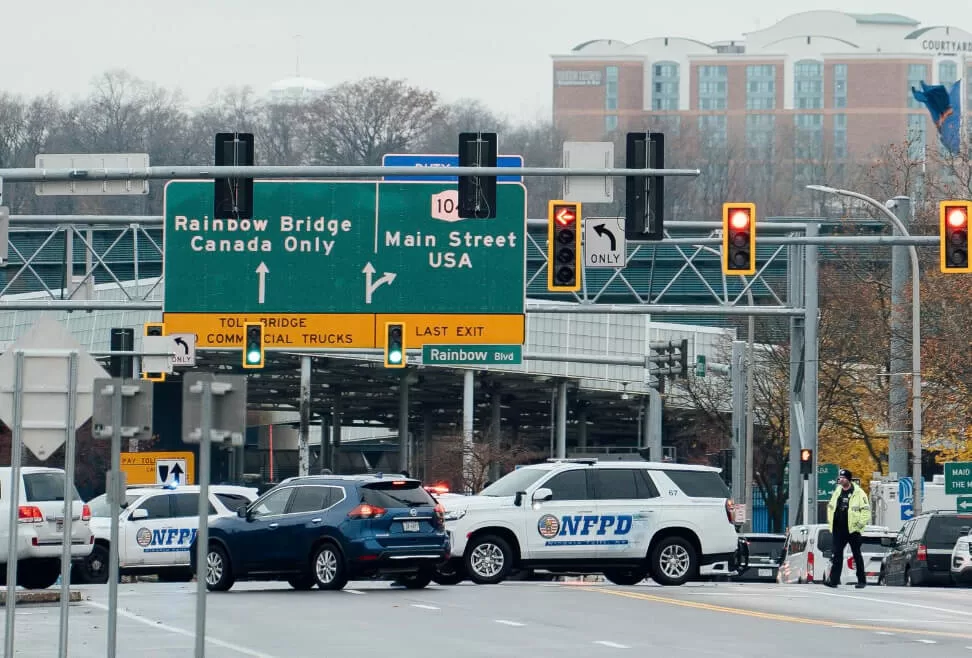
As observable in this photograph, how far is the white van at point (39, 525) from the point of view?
2595cm

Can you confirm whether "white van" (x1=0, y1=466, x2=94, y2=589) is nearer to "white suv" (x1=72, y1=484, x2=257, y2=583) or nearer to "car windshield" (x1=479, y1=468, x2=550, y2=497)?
"white suv" (x1=72, y1=484, x2=257, y2=583)

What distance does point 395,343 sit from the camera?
35969mm

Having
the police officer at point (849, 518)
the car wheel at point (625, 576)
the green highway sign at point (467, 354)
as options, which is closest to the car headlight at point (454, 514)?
the car wheel at point (625, 576)

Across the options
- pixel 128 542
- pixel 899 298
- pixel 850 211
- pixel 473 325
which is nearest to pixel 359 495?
pixel 128 542

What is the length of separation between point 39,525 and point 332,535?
13.0 ft

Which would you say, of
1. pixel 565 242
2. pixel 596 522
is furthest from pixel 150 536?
pixel 565 242

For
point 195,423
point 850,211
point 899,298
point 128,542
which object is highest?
point 850,211

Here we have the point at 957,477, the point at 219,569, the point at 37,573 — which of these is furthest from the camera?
the point at 957,477

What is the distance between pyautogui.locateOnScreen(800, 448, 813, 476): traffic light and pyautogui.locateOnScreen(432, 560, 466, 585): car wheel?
50.5 ft

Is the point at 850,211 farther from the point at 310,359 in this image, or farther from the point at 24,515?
the point at 24,515

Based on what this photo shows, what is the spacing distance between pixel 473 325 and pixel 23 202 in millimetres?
60947

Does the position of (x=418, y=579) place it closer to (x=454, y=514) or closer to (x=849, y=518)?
(x=454, y=514)

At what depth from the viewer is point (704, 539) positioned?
27.2m

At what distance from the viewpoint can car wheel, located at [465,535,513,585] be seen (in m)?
27.0
